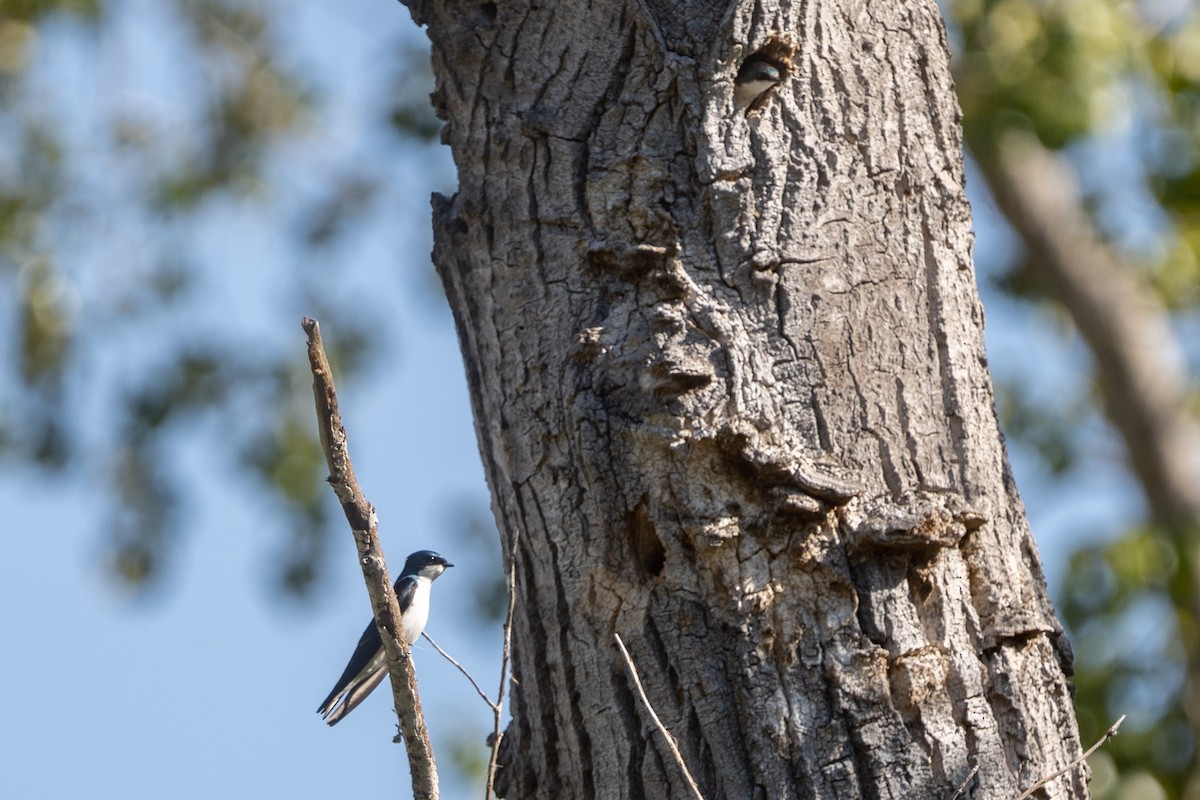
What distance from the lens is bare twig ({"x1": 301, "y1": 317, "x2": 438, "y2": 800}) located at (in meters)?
1.55

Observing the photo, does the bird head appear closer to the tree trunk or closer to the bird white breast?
the bird white breast

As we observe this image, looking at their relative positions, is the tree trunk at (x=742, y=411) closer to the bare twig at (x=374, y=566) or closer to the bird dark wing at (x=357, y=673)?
the bare twig at (x=374, y=566)

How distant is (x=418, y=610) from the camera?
4.25 metres

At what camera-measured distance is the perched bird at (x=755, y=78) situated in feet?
7.50

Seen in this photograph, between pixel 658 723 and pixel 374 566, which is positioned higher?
pixel 374 566

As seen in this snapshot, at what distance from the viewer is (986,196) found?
6551 millimetres

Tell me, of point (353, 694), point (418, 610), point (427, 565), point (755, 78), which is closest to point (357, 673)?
point (353, 694)

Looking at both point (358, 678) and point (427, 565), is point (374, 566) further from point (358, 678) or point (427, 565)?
point (427, 565)

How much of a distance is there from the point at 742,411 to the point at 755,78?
67 cm

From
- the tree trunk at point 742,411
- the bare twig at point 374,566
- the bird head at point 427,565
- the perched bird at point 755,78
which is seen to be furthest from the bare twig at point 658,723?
the bird head at point 427,565

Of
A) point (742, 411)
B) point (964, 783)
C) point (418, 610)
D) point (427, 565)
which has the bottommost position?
point (964, 783)

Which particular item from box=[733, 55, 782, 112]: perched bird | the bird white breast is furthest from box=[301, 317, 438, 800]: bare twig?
the bird white breast

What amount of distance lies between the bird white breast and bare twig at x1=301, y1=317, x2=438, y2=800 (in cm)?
232

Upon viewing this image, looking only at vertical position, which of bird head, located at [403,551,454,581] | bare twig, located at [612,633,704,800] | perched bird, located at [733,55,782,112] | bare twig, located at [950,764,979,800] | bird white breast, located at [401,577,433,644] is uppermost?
bird head, located at [403,551,454,581]
